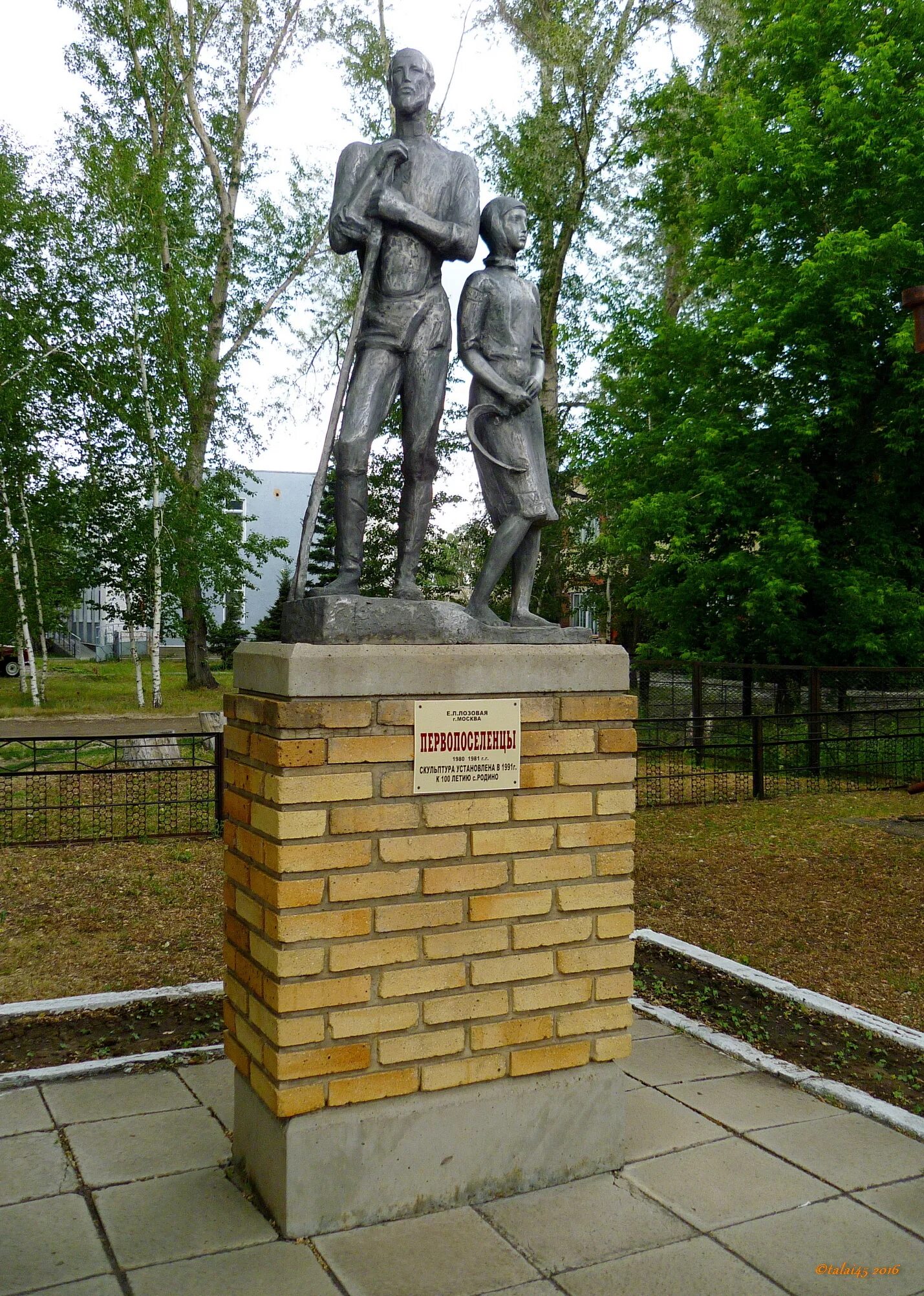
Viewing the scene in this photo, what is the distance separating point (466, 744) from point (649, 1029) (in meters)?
2.28

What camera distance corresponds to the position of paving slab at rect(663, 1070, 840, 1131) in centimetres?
374

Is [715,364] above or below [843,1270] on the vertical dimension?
above

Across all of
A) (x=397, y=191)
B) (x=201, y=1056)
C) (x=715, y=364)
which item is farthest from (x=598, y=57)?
(x=201, y=1056)

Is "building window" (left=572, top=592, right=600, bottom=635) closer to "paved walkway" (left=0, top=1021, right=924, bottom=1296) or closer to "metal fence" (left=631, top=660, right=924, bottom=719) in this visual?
"metal fence" (left=631, top=660, right=924, bottom=719)

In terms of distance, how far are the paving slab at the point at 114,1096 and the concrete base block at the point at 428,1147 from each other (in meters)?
0.64

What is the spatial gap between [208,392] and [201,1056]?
20584 millimetres

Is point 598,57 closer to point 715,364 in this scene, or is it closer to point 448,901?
point 715,364

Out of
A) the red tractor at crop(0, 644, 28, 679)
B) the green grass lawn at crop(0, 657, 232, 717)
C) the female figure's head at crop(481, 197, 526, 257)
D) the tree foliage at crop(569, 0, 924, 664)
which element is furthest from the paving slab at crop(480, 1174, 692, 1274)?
the red tractor at crop(0, 644, 28, 679)

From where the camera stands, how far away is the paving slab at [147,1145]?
10.9ft

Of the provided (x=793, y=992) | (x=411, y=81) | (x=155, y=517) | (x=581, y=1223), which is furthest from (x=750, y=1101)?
(x=155, y=517)

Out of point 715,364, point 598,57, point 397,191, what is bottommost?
point 397,191

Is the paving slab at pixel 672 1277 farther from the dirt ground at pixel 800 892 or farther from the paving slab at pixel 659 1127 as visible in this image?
the dirt ground at pixel 800 892

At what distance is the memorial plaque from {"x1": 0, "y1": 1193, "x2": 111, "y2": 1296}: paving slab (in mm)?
1547

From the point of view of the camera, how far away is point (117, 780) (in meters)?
12.0
